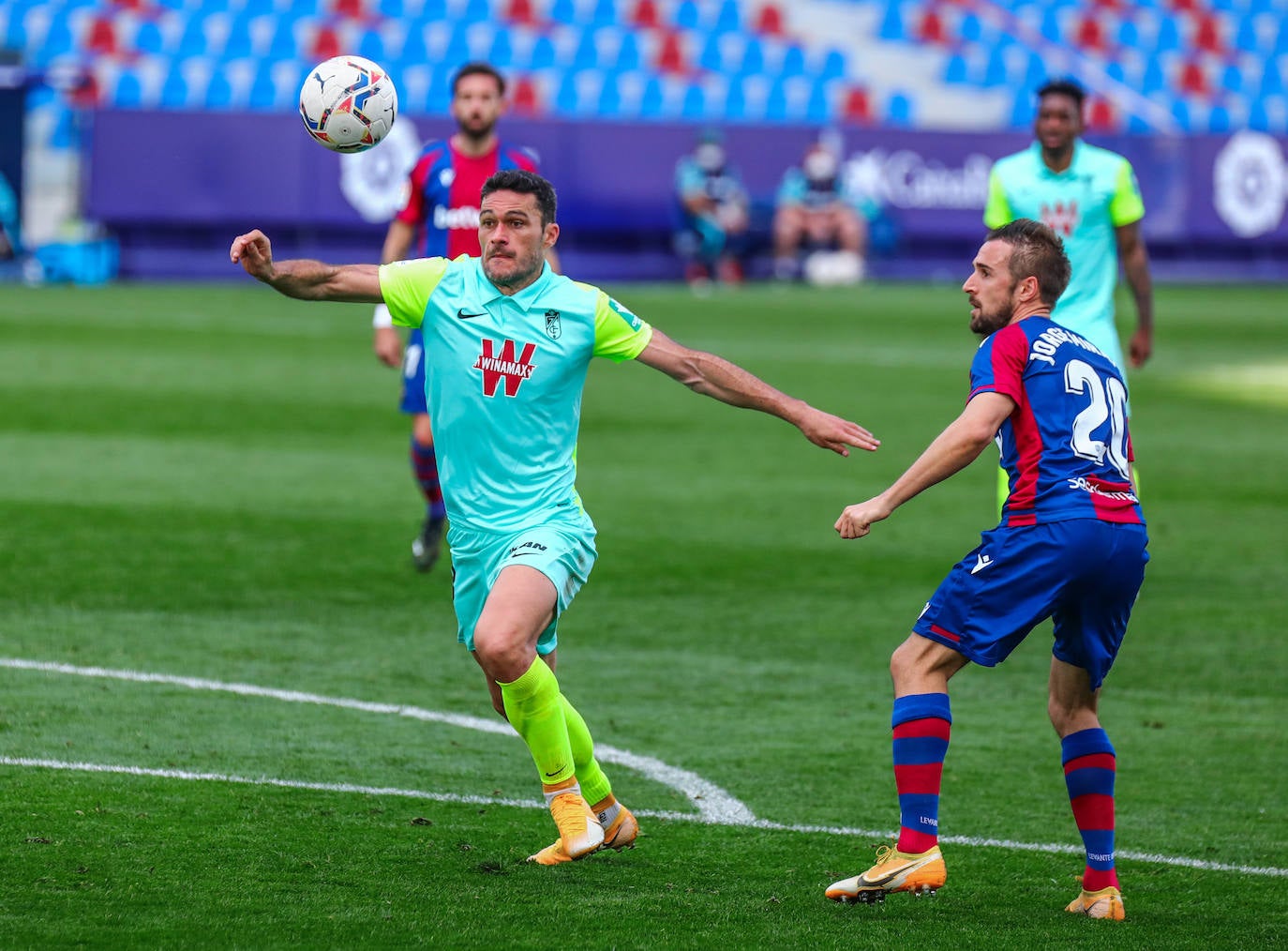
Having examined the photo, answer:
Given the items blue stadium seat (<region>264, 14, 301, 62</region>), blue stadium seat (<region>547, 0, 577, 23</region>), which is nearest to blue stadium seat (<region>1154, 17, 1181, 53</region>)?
blue stadium seat (<region>547, 0, 577, 23</region>)

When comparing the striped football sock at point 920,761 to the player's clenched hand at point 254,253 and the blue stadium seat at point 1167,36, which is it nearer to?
the player's clenched hand at point 254,253

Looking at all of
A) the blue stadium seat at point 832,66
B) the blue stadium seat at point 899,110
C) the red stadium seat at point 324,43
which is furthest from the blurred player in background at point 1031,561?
the blue stadium seat at point 832,66

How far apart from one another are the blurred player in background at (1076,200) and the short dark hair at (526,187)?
3561 mm

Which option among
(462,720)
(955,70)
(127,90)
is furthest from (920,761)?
(955,70)

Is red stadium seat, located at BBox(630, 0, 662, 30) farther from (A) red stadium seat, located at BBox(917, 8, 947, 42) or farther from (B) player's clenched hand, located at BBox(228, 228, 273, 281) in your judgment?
(B) player's clenched hand, located at BBox(228, 228, 273, 281)

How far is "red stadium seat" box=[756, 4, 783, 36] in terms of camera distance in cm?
3388

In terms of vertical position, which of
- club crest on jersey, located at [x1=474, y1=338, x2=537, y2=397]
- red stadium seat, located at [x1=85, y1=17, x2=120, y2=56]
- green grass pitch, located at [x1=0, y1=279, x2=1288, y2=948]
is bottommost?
green grass pitch, located at [x1=0, y1=279, x2=1288, y2=948]

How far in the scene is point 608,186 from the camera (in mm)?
28547

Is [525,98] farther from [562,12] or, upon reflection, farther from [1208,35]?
[1208,35]

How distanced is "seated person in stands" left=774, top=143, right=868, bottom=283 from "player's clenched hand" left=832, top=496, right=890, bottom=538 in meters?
25.3

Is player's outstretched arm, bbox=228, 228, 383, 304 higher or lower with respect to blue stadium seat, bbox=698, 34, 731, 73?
lower

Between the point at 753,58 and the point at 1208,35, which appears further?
the point at 1208,35

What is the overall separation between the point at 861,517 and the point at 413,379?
4963mm

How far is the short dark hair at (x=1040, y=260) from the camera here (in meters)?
4.93
